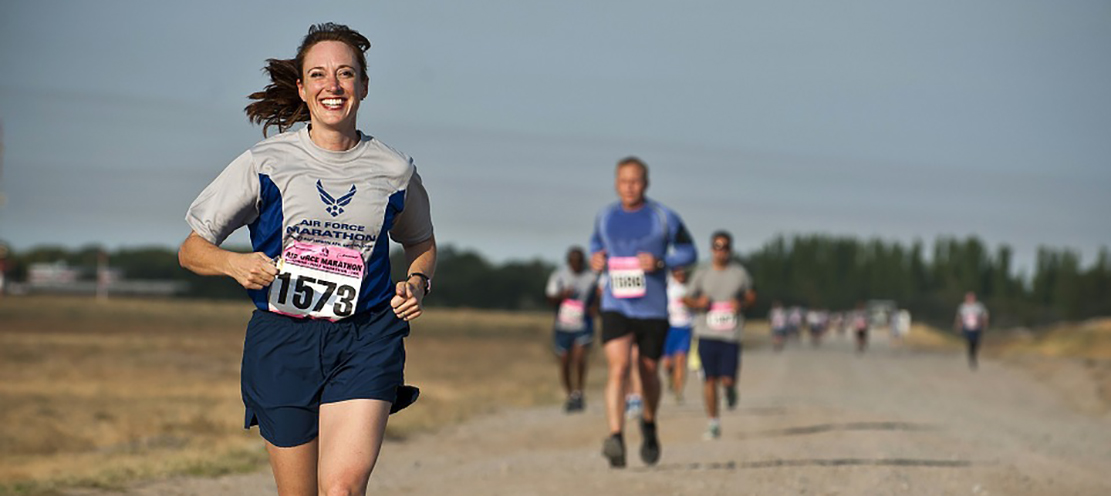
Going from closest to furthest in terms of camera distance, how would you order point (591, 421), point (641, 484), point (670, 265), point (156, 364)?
point (641, 484), point (670, 265), point (591, 421), point (156, 364)

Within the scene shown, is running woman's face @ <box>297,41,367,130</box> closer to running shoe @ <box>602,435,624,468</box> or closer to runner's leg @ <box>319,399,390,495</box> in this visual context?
runner's leg @ <box>319,399,390,495</box>

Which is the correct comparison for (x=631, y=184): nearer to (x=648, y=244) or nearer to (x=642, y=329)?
(x=648, y=244)

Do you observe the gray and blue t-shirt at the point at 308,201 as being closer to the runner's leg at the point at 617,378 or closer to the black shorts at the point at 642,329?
the runner's leg at the point at 617,378

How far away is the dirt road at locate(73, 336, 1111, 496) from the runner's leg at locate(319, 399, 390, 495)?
14.5ft

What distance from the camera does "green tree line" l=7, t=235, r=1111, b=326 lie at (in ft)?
350

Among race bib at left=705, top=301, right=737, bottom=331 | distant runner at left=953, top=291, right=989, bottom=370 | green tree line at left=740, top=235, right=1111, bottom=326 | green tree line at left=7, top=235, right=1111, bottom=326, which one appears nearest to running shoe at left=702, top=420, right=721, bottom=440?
race bib at left=705, top=301, right=737, bottom=331

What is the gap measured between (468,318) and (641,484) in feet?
269

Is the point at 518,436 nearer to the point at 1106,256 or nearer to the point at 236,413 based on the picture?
the point at 236,413

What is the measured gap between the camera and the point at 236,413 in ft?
57.9

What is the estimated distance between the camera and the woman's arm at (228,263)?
524 centimetres

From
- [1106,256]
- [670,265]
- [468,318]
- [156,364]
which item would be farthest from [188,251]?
[1106,256]

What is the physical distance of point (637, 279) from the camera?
36.1 ft

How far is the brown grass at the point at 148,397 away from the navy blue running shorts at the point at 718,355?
10.8 ft

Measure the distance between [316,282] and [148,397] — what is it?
50.8 feet
